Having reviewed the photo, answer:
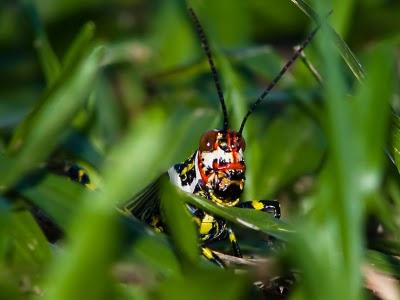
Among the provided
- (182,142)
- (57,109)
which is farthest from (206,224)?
(182,142)

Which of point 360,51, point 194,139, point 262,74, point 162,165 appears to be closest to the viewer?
point 162,165

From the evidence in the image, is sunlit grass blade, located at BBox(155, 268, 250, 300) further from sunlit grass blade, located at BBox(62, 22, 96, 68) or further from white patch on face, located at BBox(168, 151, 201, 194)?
sunlit grass blade, located at BBox(62, 22, 96, 68)

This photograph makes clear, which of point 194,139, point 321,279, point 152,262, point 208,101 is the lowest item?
point 321,279

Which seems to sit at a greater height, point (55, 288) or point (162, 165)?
point (162, 165)

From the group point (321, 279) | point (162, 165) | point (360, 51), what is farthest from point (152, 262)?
point (360, 51)

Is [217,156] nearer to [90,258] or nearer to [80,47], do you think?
[80,47]

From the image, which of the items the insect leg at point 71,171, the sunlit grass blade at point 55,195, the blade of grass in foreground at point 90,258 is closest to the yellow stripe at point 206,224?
the sunlit grass blade at point 55,195

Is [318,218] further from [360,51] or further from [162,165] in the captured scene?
[360,51]

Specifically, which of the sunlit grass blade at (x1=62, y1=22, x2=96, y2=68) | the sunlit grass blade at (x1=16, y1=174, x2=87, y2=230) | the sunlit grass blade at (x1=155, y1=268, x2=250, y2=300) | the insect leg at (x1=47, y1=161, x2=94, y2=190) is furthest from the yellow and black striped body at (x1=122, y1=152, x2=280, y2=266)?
the sunlit grass blade at (x1=155, y1=268, x2=250, y2=300)
